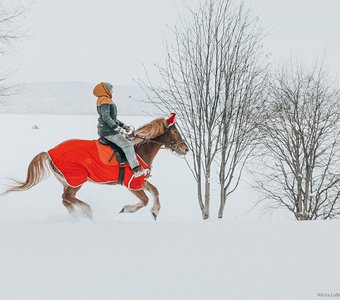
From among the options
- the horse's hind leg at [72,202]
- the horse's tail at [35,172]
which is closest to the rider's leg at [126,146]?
the horse's hind leg at [72,202]

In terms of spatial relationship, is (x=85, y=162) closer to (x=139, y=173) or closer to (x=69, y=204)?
(x=69, y=204)

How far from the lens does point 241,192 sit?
62.4 ft

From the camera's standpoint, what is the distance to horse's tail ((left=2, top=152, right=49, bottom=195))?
631 centimetres

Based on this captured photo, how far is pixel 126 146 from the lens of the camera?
629 cm

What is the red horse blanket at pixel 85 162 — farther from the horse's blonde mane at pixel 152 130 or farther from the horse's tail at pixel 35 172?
the horse's blonde mane at pixel 152 130

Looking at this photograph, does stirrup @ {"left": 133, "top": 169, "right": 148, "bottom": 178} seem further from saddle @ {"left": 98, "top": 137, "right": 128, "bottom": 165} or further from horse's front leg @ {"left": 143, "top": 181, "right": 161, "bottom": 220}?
horse's front leg @ {"left": 143, "top": 181, "right": 161, "bottom": 220}

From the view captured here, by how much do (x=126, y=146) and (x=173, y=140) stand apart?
3.03 feet

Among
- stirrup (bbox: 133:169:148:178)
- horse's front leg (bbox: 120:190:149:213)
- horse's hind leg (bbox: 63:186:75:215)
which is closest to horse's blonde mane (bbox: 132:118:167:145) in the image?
stirrup (bbox: 133:169:148:178)

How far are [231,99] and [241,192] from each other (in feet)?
32.6

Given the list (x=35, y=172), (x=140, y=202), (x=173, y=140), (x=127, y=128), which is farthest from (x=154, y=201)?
(x=35, y=172)

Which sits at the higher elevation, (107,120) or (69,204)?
(107,120)

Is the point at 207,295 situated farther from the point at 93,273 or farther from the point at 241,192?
the point at 241,192

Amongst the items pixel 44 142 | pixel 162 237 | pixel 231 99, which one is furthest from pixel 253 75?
pixel 44 142

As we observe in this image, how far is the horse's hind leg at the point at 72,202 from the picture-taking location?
6352 mm
